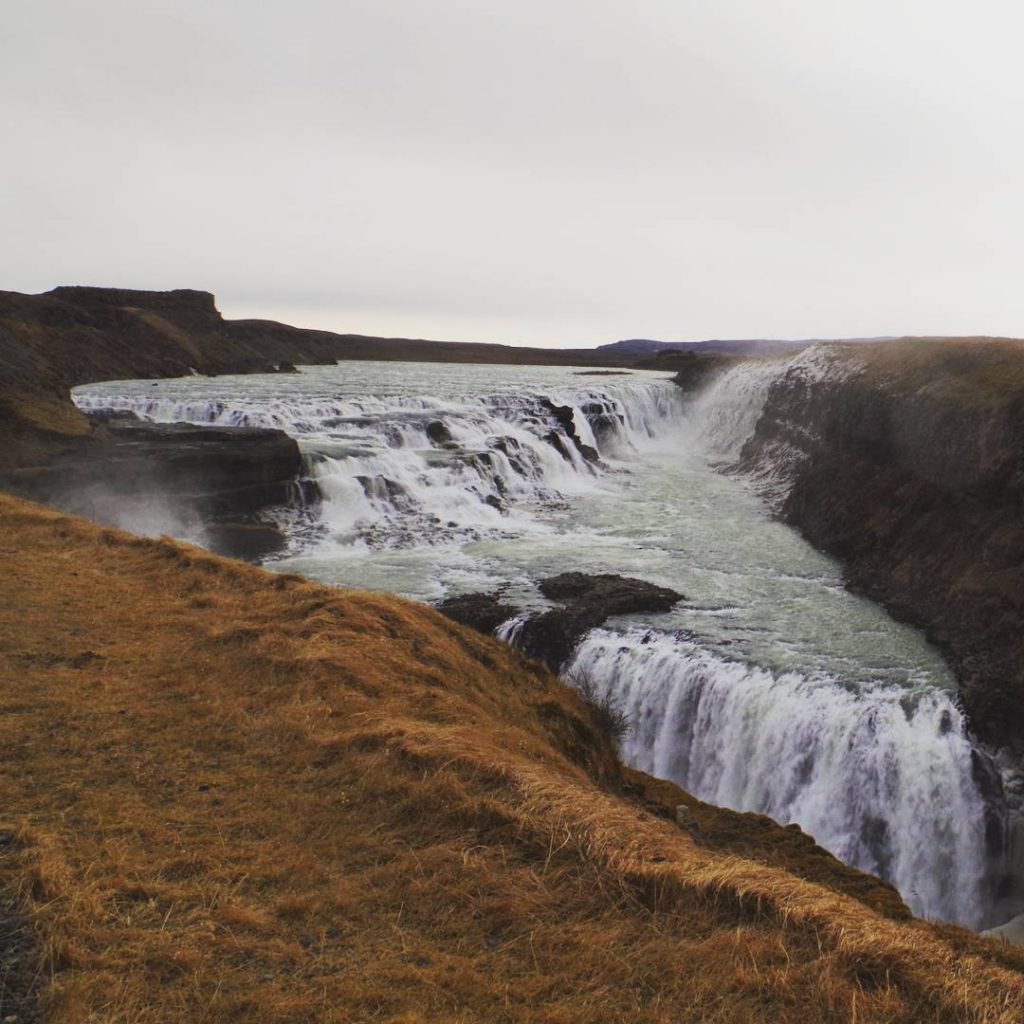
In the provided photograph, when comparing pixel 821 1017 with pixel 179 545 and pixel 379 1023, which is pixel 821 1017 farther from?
pixel 179 545

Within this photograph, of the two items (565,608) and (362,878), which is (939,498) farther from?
(362,878)

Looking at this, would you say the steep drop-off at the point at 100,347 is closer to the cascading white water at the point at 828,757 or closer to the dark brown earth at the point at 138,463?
the dark brown earth at the point at 138,463

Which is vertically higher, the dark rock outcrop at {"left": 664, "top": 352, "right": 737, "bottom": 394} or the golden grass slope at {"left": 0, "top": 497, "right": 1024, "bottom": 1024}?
the dark rock outcrop at {"left": 664, "top": 352, "right": 737, "bottom": 394}

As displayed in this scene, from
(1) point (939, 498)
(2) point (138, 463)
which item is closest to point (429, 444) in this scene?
(2) point (138, 463)

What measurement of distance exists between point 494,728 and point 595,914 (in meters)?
3.27

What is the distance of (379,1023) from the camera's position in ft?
11.8

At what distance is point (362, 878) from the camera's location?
4.71 m

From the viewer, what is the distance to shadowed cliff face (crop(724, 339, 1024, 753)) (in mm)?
13156

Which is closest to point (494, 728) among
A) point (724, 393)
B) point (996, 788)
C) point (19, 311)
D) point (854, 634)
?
point (996, 788)

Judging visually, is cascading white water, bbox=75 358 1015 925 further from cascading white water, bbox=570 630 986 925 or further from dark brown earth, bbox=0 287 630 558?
dark brown earth, bbox=0 287 630 558

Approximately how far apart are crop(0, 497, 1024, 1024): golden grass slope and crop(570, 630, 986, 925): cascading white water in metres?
2.48

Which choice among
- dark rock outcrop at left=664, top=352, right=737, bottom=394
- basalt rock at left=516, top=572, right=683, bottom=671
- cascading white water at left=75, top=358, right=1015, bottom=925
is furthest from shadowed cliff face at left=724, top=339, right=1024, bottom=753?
dark rock outcrop at left=664, top=352, right=737, bottom=394

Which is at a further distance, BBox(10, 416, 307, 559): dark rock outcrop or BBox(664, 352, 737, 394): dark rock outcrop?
BBox(664, 352, 737, 394): dark rock outcrop

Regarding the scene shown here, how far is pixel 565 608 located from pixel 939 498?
8.77 metres
